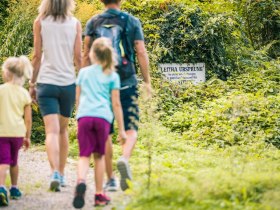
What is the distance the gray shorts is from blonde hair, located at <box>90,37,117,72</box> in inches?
35.0

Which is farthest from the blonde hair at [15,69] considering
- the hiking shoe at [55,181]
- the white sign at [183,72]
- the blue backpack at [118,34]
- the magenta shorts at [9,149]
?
the white sign at [183,72]

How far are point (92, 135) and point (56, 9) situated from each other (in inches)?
66.2

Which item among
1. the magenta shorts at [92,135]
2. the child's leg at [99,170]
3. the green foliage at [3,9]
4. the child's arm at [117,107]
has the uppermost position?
the green foliage at [3,9]

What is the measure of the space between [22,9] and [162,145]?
5267mm

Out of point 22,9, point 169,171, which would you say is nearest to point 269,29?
point 22,9

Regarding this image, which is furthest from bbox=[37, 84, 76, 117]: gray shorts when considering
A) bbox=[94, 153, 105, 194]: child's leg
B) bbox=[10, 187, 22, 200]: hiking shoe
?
bbox=[94, 153, 105, 194]: child's leg

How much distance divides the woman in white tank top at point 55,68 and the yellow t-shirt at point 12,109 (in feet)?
0.91

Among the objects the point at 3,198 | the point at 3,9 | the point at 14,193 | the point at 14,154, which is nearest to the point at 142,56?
the point at 14,154

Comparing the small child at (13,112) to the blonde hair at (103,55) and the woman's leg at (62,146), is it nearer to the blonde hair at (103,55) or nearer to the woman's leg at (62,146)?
the woman's leg at (62,146)

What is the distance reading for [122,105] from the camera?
6.71 metres

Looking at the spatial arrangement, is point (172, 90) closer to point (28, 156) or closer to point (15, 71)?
point (28, 156)

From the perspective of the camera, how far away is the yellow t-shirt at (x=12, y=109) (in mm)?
6441

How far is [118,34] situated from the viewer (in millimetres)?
6672

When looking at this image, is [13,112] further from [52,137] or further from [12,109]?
[52,137]
